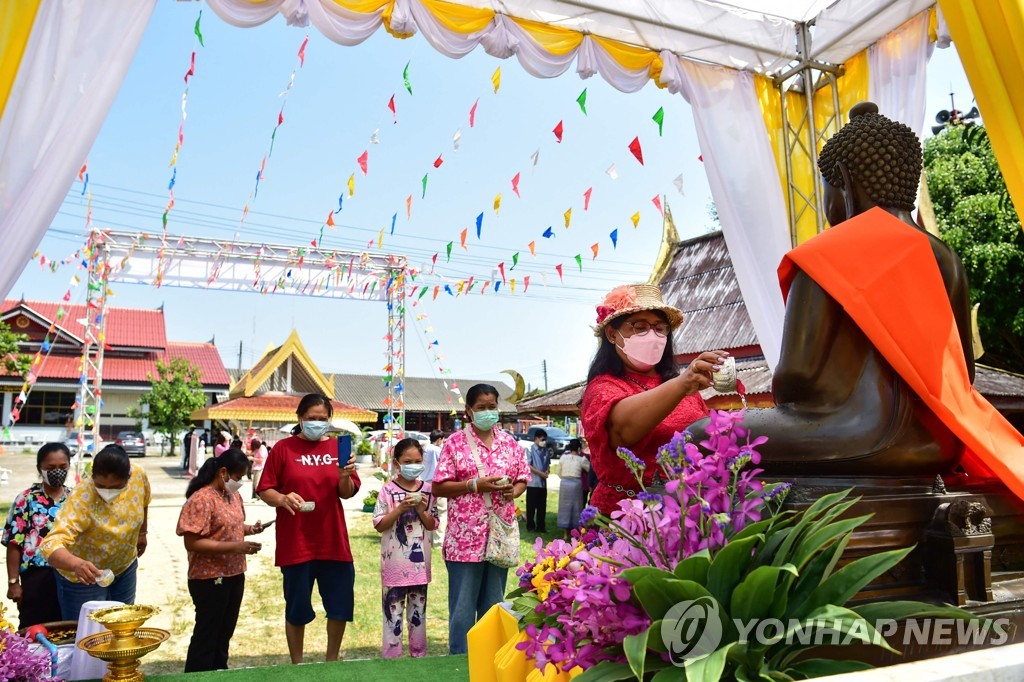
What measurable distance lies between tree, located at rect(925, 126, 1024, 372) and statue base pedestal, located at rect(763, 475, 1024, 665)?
9083 millimetres

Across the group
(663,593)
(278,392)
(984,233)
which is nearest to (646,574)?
(663,593)

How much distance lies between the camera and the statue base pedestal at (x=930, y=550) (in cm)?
149

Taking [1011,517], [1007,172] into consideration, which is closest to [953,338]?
[1011,517]

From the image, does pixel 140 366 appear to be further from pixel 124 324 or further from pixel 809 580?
pixel 809 580

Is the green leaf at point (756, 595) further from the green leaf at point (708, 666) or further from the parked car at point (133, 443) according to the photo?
the parked car at point (133, 443)

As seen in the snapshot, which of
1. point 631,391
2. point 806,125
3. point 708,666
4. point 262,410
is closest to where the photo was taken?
point 708,666

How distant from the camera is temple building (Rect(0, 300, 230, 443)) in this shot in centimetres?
2445

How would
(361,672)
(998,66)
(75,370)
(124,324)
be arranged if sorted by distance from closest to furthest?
(361,672)
(998,66)
(75,370)
(124,324)

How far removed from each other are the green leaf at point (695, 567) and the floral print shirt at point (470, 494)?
236 centimetres

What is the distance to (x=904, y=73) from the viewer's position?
4.29 meters

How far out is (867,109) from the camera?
204 cm

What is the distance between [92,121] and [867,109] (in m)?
3.00

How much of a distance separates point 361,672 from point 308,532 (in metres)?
1.40

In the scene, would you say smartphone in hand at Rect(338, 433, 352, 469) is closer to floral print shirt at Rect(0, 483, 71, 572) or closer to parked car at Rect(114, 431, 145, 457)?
floral print shirt at Rect(0, 483, 71, 572)
